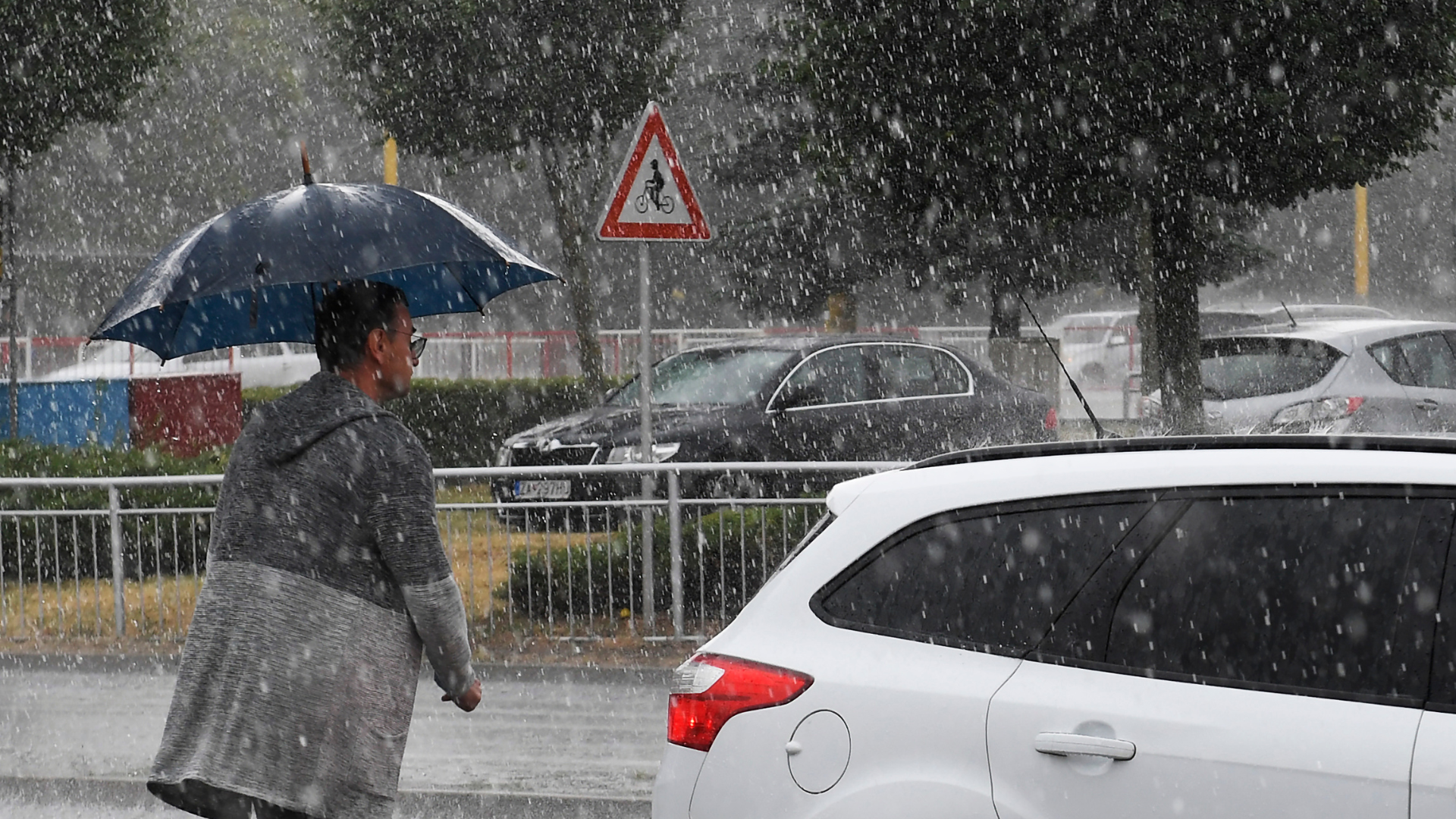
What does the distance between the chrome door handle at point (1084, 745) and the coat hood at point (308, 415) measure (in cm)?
134

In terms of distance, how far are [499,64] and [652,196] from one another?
10.6 meters

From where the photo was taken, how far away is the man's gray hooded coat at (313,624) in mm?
3166

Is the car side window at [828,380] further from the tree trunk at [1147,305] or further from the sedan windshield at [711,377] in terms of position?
the tree trunk at [1147,305]

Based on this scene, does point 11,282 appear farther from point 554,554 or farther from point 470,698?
point 470,698

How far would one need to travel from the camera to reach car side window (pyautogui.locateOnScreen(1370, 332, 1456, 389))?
39.9ft

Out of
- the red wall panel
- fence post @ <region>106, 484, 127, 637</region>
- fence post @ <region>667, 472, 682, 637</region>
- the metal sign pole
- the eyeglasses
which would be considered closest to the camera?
the eyeglasses

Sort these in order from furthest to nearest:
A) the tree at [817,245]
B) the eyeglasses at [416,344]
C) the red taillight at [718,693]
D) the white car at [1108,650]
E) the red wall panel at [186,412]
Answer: the tree at [817,245]
the red wall panel at [186,412]
the eyeglasses at [416,344]
the red taillight at [718,693]
the white car at [1108,650]

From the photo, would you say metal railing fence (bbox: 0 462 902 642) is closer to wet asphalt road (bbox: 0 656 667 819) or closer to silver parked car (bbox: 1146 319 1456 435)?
wet asphalt road (bbox: 0 656 667 819)

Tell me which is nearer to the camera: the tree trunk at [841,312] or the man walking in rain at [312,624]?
the man walking in rain at [312,624]

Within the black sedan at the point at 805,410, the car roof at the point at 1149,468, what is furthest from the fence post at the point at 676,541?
the car roof at the point at 1149,468

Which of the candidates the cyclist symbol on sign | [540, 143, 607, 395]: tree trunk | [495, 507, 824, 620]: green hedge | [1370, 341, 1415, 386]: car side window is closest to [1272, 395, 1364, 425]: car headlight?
[1370, 341, 1415, 386]: car side window

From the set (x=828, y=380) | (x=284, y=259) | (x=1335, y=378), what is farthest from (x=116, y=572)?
(x=1335, y=378)

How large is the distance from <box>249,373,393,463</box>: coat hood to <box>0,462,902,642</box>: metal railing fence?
17.1 feet

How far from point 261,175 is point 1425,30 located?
135 ft
